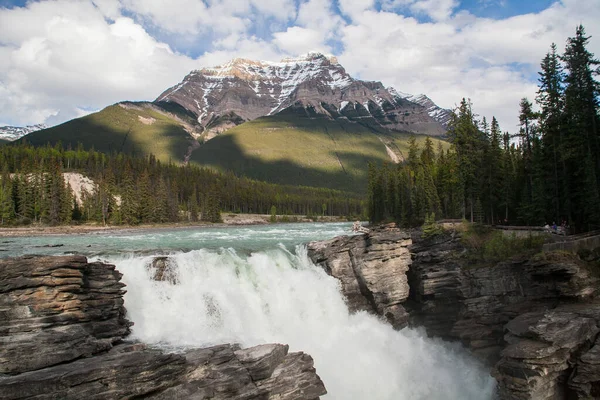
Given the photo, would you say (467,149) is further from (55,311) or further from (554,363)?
(55,311)

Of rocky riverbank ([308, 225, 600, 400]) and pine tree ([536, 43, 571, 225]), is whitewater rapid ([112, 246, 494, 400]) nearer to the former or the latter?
rocky riverbank ([308, 225, 600, 400])

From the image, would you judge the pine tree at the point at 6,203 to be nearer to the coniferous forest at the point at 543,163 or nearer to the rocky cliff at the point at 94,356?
the rocky cliff at the point at 94,356

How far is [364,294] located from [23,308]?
26.9 metres

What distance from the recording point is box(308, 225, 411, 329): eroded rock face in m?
35.6

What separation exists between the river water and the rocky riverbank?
2.18 metres

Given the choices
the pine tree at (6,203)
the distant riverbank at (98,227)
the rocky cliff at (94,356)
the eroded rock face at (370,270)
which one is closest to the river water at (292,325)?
the eroded rock face at (370,270)

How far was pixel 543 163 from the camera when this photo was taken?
133 feet

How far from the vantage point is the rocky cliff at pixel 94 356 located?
14656mm

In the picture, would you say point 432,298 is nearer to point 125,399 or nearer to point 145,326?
point 145,326

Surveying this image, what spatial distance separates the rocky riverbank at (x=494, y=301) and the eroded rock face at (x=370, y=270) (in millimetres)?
96

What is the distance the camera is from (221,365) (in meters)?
17.6

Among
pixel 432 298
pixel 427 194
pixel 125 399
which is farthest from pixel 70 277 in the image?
pixel 427 194

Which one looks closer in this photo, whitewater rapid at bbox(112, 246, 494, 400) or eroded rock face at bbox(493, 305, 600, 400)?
eroded rock face at bbox(493, 305, 600, 400)

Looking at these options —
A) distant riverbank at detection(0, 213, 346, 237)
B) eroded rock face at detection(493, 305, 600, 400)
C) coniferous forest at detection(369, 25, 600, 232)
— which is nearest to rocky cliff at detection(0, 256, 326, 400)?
eroded rock face at detection(493, 305, 600, 400)
